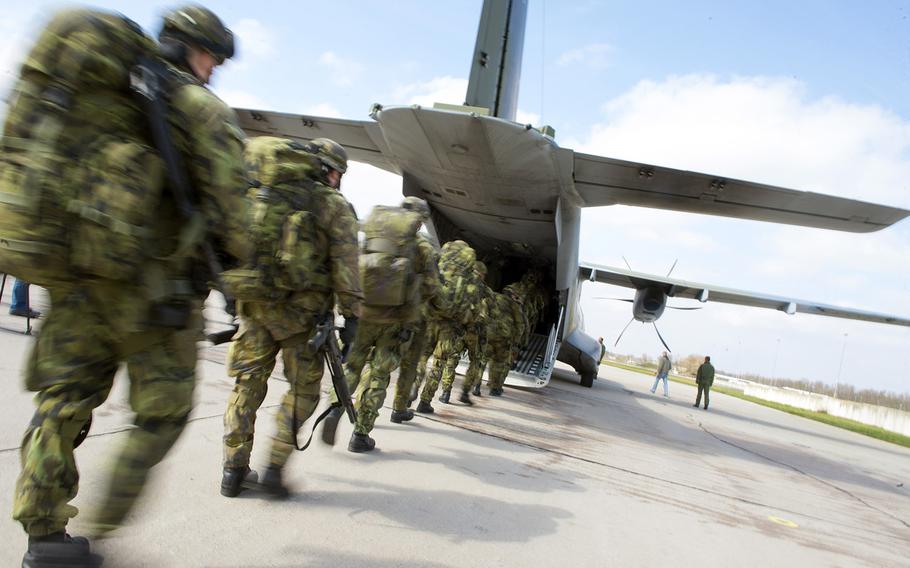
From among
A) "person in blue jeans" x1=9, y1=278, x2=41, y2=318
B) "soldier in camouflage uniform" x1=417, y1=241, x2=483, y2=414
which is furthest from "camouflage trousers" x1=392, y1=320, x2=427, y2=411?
"person in blue jeans" x1=9, y1=278, x2=41, y2=318

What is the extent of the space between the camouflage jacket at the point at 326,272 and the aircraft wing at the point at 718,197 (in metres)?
4.69

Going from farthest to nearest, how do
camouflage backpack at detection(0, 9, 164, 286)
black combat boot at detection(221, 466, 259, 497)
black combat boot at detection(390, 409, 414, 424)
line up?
black combat boot at detection(390, 409, 414, 424)
black combat boot at detection(221, 466, 259, 497)
camouflage backpack at detection(0, 9, 164, 286)

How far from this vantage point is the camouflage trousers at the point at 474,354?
7.55 m

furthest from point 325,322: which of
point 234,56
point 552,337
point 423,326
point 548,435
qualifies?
point 552,337

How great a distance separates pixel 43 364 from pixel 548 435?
215 inches

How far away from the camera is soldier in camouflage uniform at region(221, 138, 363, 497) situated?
9.69 feet

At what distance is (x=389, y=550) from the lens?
8.41ft

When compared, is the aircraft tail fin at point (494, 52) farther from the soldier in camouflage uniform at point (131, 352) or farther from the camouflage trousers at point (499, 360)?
the soldier in camouflage uniform at point (131, 352)

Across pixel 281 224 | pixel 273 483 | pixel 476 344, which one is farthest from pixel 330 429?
pixel 476 344

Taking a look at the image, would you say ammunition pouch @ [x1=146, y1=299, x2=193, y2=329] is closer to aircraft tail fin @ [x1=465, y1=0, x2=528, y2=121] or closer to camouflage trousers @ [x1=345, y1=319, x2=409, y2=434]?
camouflage trousers @ [x1=345, y1=319, x2=409, y2=434]

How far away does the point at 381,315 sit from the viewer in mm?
4332

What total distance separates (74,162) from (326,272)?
1487mm

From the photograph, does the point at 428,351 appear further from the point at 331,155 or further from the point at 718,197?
the point at 718,197

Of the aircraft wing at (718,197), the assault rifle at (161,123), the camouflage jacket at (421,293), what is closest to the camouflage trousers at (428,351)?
the camouflage jacket at (421,293)
